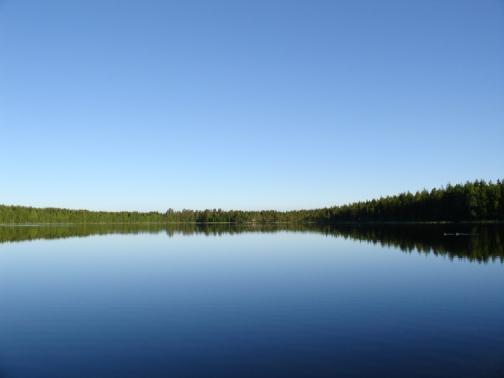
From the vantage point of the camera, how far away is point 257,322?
81.4 feet

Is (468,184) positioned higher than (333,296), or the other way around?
(468,184)

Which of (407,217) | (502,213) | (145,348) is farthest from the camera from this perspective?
(407,217)

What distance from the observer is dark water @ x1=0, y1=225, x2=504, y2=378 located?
58.6 ft

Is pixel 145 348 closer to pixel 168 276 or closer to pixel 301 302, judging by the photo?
pixel 301 302

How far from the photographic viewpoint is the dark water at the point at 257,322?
17875mm

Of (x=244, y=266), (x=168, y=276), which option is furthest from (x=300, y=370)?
(x=244, y=266)

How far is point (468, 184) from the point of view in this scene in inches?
6078

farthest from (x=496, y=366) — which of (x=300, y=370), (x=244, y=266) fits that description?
(x=244, y=266)

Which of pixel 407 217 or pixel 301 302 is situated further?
pixel 407 217

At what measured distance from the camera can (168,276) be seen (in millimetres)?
44094

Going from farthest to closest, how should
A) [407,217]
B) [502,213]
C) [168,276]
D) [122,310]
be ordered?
[407,217], [502,213], [168,276], [122,310]

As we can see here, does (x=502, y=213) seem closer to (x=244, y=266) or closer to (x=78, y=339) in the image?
(x=244, y=266)

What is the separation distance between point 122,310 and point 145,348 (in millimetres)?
8987

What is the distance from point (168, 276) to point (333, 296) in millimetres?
18364
